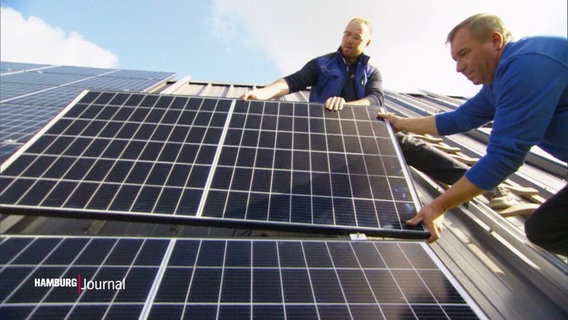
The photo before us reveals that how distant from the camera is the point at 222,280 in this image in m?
2.38

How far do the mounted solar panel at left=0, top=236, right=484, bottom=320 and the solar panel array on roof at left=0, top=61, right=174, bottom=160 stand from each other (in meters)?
4.55

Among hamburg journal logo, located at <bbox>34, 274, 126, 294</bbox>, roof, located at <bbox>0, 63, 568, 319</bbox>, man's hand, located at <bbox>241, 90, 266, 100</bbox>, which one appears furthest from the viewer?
man's hand, located at <bbox>241, 90, 266, 100</bbox>

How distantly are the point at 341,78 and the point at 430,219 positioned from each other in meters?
4.00

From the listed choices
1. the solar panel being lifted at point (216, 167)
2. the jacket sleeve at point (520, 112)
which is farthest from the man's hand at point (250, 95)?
the jacket sleeve at point (520, 112)

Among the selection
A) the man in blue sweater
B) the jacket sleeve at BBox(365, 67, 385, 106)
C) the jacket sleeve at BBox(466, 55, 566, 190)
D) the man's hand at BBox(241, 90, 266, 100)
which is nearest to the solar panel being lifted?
the man's hand at BBox(241, 90, 266, 100)

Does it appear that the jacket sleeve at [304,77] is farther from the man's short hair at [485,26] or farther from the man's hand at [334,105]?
the man's short hair at [485,26]

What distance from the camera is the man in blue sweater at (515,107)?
104 inches

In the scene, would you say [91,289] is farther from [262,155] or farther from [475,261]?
[475,261]

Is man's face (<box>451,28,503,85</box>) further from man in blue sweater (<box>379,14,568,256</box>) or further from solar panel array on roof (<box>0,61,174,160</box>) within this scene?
solar panel array on roof (<box>0,61,174,160</box>)

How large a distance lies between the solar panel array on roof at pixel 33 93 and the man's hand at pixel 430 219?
6.98 meters

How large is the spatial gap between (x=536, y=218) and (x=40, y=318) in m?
4.64

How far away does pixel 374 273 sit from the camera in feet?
8.27

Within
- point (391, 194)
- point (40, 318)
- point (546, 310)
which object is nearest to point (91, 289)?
point (40, 318)

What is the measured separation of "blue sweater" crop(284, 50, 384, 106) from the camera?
625 centimetres
